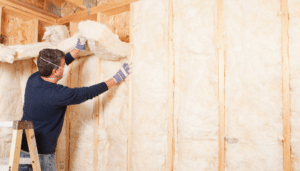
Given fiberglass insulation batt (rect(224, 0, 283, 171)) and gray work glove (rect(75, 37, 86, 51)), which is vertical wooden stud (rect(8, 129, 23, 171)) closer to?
gray work glove (rect(75, 37, 86, 51))

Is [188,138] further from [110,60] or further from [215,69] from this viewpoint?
[110,60]

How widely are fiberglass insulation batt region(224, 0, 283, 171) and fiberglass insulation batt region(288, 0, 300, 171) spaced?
0.09 m

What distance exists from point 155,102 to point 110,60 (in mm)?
865

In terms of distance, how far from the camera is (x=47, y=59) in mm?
1882

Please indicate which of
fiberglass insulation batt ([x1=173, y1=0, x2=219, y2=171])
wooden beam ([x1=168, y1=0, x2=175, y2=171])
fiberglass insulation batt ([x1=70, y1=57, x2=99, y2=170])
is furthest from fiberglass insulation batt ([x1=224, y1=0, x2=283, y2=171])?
fiberglass insulation batt ([x1=70, y1=57, x2=99, y2=170])

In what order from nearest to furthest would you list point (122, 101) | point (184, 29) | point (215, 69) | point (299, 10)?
point (299, 10)
point (215, 69)
point (184, 29)
point (122, 101)

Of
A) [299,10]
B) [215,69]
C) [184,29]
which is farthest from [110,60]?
[299,10]

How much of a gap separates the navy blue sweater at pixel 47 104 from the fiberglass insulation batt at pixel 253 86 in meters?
1.32

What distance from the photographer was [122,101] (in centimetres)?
246

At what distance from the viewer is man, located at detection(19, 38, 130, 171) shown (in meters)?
1.84

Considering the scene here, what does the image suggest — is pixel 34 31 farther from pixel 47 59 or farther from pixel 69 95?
pixel 69 95

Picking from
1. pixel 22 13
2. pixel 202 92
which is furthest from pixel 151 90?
pixel 22 13

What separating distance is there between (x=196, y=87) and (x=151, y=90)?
484 mm

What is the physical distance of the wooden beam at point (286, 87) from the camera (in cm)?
169
